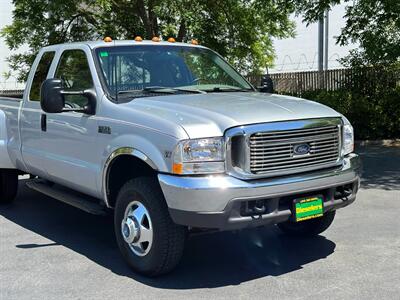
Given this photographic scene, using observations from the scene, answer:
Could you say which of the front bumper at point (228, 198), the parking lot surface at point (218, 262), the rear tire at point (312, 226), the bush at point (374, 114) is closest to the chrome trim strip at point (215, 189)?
the front bumper at point (228, 198)

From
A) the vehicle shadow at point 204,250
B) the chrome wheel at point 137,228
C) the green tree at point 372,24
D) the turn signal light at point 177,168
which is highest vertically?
the green tree at point 372,24

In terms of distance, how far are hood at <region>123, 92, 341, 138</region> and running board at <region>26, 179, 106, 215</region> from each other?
3.53ft

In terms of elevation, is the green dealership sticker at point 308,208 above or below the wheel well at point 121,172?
below

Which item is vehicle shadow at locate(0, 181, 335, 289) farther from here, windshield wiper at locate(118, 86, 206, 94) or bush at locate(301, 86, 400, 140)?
bush at locate(301, 86, 400, 140)

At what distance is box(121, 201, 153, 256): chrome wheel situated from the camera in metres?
4.66

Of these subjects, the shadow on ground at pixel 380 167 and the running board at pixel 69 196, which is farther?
the shadow on ground at pixel 380 167

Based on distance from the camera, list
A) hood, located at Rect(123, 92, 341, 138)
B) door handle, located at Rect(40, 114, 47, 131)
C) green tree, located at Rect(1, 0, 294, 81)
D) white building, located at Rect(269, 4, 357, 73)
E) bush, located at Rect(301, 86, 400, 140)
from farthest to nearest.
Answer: white building, located at Rect(269, 4, 357, 73) < green tree, located at Rect(1, 0, 294, 81) < bush, located at Rect(301, 86, 400, 140) < door handle, located at Rect(40, 114, 47, 131) < hood, located at Rect(123, 92, 341, 138)

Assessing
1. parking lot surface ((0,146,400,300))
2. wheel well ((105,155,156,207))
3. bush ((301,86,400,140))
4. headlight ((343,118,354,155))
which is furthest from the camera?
bush ((301,86,400,140))

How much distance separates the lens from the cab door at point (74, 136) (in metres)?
5.28

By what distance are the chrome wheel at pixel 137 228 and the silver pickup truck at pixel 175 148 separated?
0.04ft

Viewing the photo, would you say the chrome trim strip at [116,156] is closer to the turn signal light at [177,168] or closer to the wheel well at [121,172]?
the wheel well at [121,172]

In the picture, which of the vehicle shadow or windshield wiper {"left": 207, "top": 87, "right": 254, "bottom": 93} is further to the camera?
windshield wiper {"left": 207, "top": 87, "right": 254, "bottom": 93}

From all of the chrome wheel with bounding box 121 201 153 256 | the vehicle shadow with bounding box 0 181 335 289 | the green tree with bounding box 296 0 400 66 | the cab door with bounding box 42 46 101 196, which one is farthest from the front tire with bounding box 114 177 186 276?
the green tree with bounding box 296 0 400 66

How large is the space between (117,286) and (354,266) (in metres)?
2.04
